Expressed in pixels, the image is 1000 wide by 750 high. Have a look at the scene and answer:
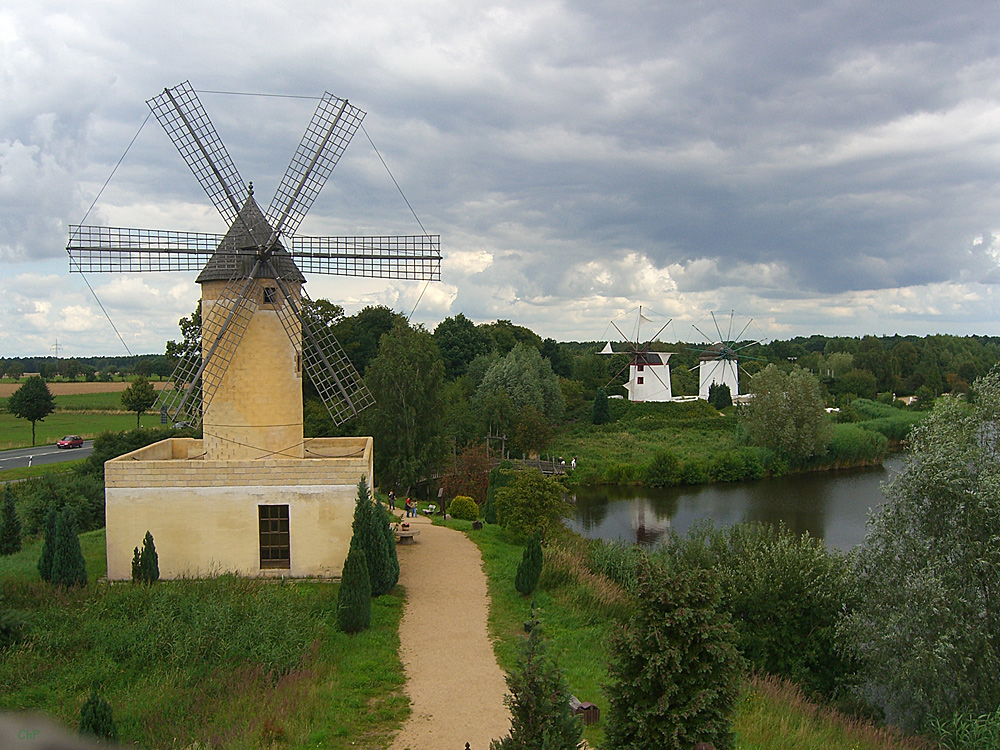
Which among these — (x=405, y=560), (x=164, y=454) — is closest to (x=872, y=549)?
(x=405, y=560)

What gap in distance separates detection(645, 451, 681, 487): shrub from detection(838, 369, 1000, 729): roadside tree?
2341cm

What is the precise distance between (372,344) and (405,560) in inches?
1154

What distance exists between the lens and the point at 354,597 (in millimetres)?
11750

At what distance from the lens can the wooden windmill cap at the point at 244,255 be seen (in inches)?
575

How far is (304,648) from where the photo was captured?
10602mm

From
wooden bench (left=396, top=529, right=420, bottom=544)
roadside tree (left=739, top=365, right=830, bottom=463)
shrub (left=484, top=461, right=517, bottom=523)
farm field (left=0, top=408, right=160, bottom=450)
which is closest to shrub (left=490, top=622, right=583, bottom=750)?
wooden bench (left=396, top=529, right=420, bottom=544)

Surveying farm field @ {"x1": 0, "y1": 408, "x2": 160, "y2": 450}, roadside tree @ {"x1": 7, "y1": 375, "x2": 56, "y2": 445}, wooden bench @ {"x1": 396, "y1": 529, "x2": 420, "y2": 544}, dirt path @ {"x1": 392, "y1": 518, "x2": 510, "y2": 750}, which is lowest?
dirt path @ {"x1": 392, "y1": 518, "x2": 510, "y2": 750}

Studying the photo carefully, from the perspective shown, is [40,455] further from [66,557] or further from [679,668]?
[679,668]

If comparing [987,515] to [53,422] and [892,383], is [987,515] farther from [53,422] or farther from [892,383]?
[892,383]

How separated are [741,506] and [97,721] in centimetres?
2861

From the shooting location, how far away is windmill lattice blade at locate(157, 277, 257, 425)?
14141mm

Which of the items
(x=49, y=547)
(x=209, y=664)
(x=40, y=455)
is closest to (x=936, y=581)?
(x=209, y=664)

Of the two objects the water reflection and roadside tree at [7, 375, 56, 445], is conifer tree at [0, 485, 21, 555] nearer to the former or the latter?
the water reflection

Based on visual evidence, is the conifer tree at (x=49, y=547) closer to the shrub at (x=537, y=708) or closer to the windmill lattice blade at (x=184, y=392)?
the windmill lattice blade at (x=184, y=392)
